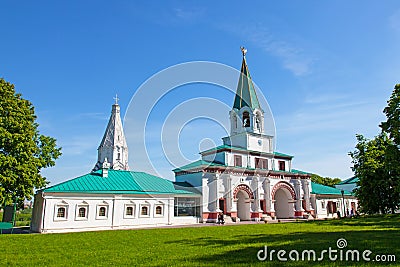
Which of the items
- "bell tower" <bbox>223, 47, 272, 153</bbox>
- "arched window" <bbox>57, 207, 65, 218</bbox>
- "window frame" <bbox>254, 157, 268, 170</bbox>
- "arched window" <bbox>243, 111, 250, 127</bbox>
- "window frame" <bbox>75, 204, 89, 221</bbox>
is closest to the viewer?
"arched window" <bbox>57, 207, 65, 218</bbox>

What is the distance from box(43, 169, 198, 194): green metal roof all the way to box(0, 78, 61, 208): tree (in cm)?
412

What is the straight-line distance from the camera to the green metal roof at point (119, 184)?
2834cm

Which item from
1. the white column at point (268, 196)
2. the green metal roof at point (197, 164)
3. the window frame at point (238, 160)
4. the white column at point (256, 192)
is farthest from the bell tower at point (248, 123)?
the green metal roof at point (197, 164)

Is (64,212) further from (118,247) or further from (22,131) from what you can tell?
(118,247)

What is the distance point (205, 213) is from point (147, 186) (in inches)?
295

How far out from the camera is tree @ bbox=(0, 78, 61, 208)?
70.1 ft

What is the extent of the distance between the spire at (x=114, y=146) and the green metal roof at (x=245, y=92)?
23.7 meters

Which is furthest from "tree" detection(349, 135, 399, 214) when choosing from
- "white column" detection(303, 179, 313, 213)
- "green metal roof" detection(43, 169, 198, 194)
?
"green metal roof" detection(43, 169, 198, 194)

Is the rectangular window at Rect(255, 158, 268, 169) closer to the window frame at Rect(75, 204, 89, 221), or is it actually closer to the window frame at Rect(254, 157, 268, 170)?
the window frame at Rect(254, 157, 268, 170)

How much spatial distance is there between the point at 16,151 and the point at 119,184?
433 inches

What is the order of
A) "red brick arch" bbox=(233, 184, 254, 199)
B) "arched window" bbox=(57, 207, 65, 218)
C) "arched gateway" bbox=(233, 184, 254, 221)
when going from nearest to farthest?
1. "arched window" bbox=(57, 207, 65, 218)
2. "red brick arch" bbox=(233, 184, 254, 199)
3. "arched gateway" bbox=(233, 184, 254, 221)

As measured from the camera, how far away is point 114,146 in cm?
5606

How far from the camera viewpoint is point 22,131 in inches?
893

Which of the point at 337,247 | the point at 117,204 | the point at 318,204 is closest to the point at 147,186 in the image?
the point at 117,204
